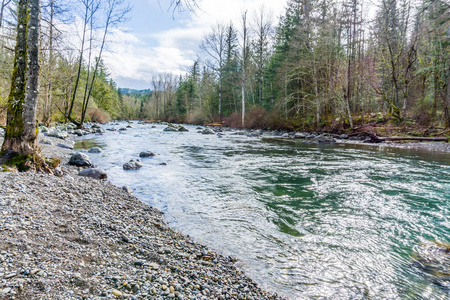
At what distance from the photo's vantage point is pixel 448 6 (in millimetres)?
9969

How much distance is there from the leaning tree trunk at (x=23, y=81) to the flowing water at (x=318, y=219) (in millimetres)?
2238

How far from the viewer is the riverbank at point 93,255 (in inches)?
75.7

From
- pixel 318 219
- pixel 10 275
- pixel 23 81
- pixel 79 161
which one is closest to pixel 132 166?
pixel 79 161

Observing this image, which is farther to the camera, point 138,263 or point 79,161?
point 79,161

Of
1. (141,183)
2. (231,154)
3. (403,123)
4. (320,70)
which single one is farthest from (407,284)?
(320,70)

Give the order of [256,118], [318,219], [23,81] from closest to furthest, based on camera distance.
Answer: [318,219] < [23,81] < [256,118]

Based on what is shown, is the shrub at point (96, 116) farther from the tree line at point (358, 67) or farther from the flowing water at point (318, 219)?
the flowing water at point (318, 219)

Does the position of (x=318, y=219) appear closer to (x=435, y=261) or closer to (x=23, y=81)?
(x=435, y=261)

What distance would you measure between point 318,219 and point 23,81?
6084mm

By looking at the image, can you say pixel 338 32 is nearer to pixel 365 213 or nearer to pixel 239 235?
pixel 365 213

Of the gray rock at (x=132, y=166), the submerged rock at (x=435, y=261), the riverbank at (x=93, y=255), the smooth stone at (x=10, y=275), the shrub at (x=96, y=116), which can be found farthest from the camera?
the shrub at (x=96, y=116)

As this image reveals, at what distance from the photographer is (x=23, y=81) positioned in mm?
4711

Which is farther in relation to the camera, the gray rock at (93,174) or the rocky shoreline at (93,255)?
the gray rock at (93,174)

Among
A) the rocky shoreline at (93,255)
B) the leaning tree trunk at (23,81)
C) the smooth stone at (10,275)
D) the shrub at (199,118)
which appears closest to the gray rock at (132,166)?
the leaning tree trunk at (23,81)
